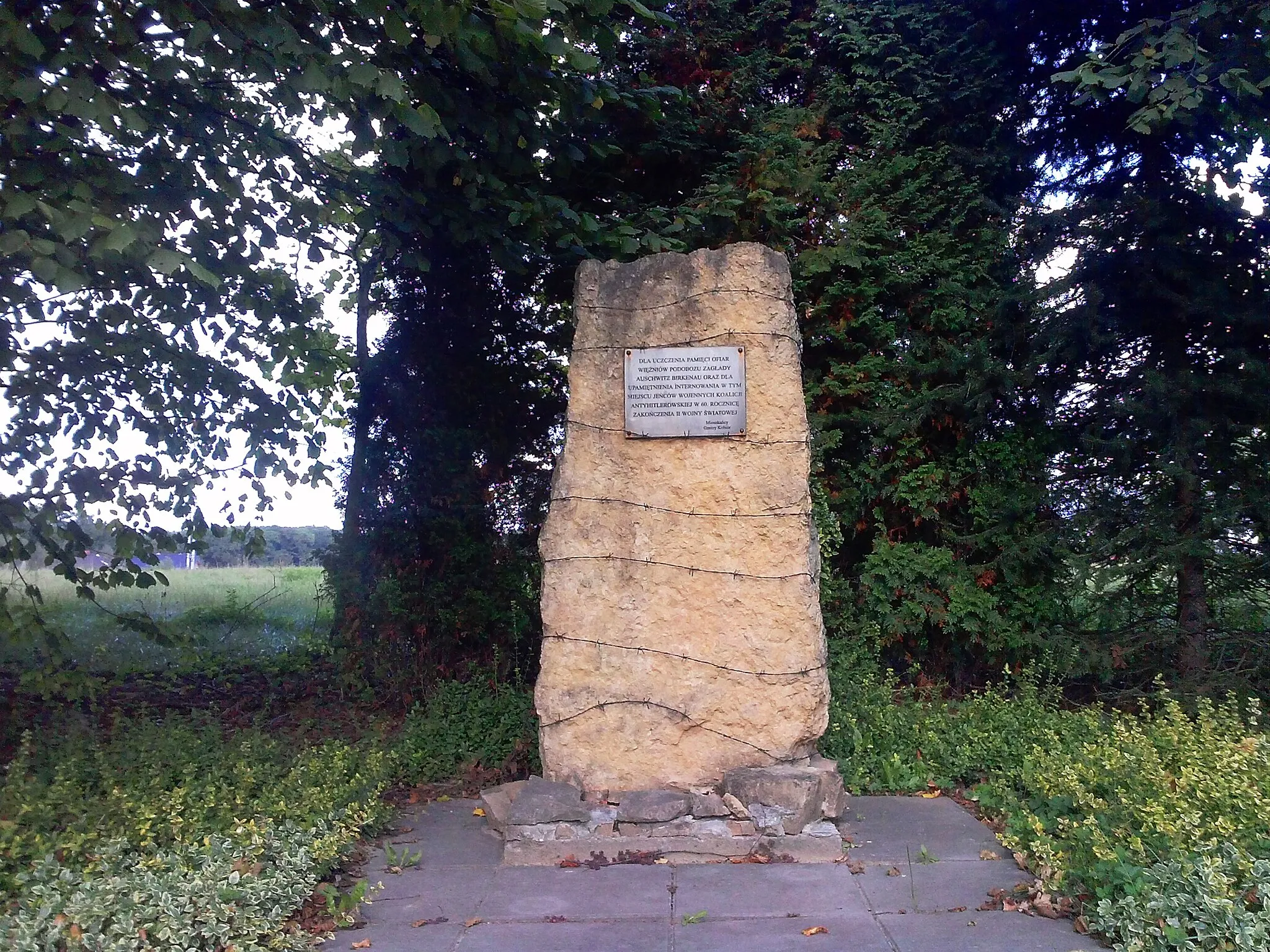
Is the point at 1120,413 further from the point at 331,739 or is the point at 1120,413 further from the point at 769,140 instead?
the point at 331,739

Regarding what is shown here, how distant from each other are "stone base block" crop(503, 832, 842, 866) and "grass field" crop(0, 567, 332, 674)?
3316 millimetres

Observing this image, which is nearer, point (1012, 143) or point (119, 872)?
point (119, 872)

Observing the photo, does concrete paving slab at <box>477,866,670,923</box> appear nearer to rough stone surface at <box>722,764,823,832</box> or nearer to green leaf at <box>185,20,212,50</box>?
rough stone surface at <box>722,764,823,832</box>

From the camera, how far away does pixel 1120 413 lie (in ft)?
20.1

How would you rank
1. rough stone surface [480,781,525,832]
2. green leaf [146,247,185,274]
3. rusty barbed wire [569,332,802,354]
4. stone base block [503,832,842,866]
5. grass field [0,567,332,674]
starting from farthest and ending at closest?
grass field [0,567,332,674] → rusty barbed wire [569,332,802,354] → rough stone surface [480,781,525,832] → stone base block [503,832,842,866] → green leaf [146,247,185,274]

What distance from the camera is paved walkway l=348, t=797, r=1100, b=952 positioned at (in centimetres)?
333

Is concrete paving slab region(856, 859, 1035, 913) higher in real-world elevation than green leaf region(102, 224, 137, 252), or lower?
lower

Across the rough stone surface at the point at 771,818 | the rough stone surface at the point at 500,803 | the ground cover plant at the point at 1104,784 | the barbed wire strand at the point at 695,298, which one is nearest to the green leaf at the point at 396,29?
the barbed wire strand at the point at 695,298

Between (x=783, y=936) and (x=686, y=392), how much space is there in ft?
8.00

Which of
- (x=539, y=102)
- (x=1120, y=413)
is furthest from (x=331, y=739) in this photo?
(x=1120, y=413)

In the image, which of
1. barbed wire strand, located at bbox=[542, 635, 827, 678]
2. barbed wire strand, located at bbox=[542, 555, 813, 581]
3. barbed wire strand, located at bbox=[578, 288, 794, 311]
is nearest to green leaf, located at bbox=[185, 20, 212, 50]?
barbed wire strand, located at bbox=[578, 288, 794, 311]

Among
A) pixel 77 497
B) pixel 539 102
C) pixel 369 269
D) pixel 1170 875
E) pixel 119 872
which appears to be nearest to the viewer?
pixel 1170 875

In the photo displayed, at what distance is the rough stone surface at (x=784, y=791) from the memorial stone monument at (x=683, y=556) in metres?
0.03

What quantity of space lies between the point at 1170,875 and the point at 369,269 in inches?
242
